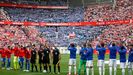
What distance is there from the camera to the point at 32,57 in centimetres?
3134

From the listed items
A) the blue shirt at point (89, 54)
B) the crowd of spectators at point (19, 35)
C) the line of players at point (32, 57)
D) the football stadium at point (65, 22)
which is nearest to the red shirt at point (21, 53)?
the line of players at point (32, 57)

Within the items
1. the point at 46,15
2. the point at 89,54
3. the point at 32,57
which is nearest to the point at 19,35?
the point at 46,15

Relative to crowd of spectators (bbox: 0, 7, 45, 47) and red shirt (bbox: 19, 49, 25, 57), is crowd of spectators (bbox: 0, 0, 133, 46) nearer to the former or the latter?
crowd of spectators (bbox: 0, 7, 45, 47)

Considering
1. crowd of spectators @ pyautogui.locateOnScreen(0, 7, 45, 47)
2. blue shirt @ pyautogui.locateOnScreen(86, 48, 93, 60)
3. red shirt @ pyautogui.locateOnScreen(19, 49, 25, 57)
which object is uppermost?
blue shirt @ pyautogui.locateOnScreen(86, 48, 93, 60)

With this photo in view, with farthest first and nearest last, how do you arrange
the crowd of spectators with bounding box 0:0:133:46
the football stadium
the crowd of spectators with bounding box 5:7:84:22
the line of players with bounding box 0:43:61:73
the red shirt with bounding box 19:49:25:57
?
the crowd of spectators with bounding box 5:7:84:22 → the crowd of spectators with bounding box 0:0:133:46 → the football stadium → the red shirt with bounding box 19:49:25:57 → the line of players with bounding box 0:43:61:73

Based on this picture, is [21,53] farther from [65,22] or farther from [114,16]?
[65,22]

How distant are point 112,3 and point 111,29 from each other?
918cm

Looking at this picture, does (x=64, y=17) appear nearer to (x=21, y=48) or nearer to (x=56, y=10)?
(x=56, y=10)

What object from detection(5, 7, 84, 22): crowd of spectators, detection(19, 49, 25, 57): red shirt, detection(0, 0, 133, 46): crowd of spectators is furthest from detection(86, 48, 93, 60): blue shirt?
detection(5, 7, 84, 22): crowd of spectators

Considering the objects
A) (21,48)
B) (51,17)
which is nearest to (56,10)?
(51,17)

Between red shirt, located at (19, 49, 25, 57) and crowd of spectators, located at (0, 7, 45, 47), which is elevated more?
red shirt, located at (19, 49, 25, 57)

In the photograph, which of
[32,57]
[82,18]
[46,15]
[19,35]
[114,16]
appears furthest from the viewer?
[46,15]

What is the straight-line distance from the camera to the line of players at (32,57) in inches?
1159

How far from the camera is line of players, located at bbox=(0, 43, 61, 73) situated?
29.4 meters
